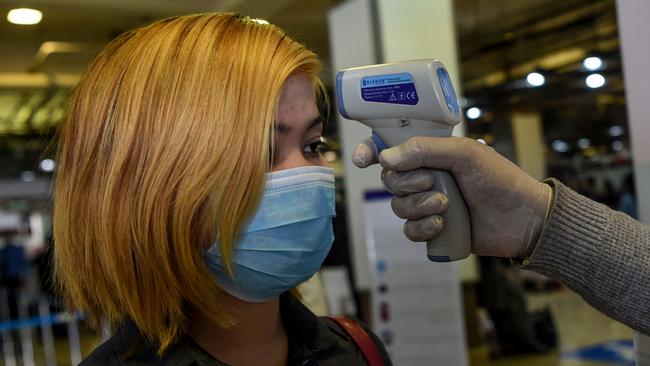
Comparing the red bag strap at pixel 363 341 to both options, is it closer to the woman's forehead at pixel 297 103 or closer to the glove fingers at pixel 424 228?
the glove fingers at pixel 424 228

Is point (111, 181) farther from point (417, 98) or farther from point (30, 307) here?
point (30, 307)

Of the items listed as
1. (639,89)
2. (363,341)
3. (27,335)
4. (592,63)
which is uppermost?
(592,63)

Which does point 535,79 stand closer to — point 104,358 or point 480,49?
point 480,49

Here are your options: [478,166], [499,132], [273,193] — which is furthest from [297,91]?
[499,132]

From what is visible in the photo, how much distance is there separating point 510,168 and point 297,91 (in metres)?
0.45

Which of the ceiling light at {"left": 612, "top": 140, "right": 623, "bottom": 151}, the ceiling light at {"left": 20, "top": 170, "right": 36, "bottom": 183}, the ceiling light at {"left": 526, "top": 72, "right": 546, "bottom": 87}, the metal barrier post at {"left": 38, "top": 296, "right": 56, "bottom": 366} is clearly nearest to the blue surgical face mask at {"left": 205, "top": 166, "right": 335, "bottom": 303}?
the ceiling light at {"left": 612, "top": 140, "right": 623, "bottom": 151}

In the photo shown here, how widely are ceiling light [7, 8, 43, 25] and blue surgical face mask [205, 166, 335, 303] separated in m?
5.22

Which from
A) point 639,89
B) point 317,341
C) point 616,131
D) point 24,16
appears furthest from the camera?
point 24,16

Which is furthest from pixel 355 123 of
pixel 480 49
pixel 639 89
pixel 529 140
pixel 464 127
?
pixel 639 89

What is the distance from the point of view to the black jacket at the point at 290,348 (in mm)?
1202

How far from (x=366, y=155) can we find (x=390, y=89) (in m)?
0.13

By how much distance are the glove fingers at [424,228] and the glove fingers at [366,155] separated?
137mm

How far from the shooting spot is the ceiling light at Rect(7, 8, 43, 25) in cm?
567

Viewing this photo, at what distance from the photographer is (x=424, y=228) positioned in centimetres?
→ 122
